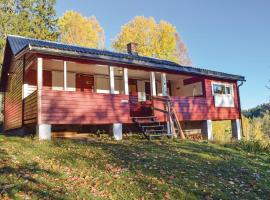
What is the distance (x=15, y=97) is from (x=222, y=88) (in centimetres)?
1417

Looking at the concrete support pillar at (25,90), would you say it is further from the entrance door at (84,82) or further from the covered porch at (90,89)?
the entrance door at (84,82)

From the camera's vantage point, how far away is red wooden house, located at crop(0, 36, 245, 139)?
46.5 feet

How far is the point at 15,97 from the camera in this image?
1900 cm

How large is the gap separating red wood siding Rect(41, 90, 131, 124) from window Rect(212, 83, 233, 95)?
28.4 ft

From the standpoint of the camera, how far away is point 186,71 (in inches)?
795

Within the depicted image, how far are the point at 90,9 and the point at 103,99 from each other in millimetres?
27560

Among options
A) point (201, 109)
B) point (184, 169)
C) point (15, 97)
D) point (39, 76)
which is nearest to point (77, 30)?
point (15, 97)

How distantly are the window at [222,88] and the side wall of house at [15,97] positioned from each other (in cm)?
1285

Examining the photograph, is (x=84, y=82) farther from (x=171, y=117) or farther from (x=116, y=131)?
(x=171, y=117)

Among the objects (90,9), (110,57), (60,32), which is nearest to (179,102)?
(110,57)

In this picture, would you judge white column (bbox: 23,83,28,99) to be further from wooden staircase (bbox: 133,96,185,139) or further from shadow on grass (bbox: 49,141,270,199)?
wooden staircase (bbox: 133,96,185,139)

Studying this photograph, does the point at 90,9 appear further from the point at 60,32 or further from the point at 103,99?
the point at 103,99

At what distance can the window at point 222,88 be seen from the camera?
2249 centimetres

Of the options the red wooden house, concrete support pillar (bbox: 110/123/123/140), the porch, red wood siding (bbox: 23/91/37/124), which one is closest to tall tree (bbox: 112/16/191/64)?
the red wooden house
